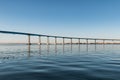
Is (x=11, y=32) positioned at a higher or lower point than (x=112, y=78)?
higher

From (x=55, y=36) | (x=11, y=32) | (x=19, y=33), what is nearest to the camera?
(x=11, y=32)

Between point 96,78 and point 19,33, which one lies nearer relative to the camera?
point 96,78

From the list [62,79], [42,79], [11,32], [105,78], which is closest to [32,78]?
[42,79]

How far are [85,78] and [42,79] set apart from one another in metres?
1.57

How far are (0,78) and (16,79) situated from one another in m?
0.63

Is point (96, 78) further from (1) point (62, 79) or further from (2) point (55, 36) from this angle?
(2) point (55, 36)

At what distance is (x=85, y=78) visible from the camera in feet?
17.2

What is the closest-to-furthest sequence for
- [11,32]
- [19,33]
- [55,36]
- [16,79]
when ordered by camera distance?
1. [16,79]
2. [11,32]
3. [19,33]
4. [55,36]

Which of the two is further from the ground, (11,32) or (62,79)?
(11,32)

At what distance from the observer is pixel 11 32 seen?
5441 cm

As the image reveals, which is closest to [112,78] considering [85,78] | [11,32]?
[85,78]

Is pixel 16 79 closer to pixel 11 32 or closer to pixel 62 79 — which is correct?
pixel 62 79

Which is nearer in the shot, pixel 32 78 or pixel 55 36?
pixel 32 78

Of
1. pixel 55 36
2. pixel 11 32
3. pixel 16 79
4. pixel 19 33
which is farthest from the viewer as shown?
pixel 55 36
